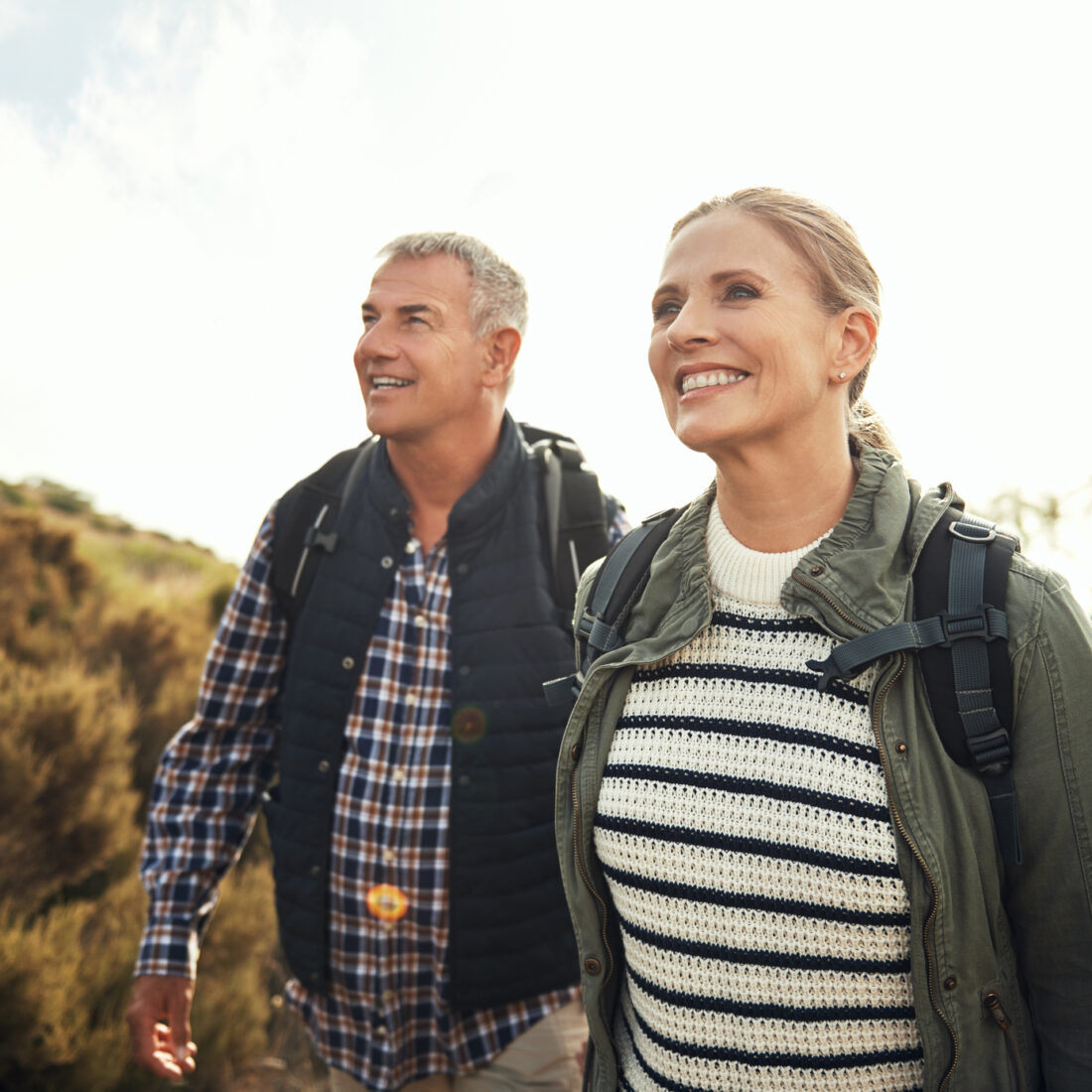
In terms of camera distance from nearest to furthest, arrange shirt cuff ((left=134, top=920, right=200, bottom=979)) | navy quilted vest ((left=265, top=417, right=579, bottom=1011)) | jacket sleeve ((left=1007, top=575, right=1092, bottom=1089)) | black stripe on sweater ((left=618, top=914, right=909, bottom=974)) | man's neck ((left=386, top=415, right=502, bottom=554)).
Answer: jacket sleeve ((left=1007, top=575, right=1092, bottom=1089)) < black stripe on sweater ((left=618, top=914, right=909, bottom=974)) < navy quilted vest ((left=265, top=417, right=579, bottom=1011)) < shirt cuff ((left=134, top=920, right=200, bottom=979)) < man's neck ((left=386, top=415, right=502, bottom=554))

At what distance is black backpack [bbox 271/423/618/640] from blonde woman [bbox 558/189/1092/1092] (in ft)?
2.25

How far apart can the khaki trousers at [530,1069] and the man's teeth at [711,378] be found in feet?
5.91

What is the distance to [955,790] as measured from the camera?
136 centimetres

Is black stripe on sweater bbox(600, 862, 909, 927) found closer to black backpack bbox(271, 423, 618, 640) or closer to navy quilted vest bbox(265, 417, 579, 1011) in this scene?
navy quilted vest bbox(265, 417, 579, 1011)

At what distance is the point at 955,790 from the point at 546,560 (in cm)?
142

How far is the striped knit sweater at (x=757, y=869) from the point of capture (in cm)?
144

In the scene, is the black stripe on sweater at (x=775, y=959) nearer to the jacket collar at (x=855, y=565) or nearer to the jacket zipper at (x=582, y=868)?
the jacket zipper at (x=582, y=868)

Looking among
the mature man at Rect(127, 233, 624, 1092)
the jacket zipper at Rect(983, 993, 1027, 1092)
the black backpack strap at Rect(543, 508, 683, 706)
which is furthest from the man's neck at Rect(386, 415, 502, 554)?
the jacket zipper at Rect(983, 993, 1027, 1092)

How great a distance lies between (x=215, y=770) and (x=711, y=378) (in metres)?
1.95

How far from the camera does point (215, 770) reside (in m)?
2.66

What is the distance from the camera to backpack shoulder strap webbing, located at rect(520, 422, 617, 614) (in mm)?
2523

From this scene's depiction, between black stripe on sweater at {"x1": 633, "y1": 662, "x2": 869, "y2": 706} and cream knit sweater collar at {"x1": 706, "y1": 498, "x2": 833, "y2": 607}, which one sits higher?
cream knit sweater collar at {"x1": 706, "y1": 498, "x2": 833, "y2": 607}

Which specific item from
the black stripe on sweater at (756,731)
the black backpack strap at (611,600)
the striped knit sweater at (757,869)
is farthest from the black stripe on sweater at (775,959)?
the black backpack strap at (611,600)

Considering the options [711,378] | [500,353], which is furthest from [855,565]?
[500,353]
